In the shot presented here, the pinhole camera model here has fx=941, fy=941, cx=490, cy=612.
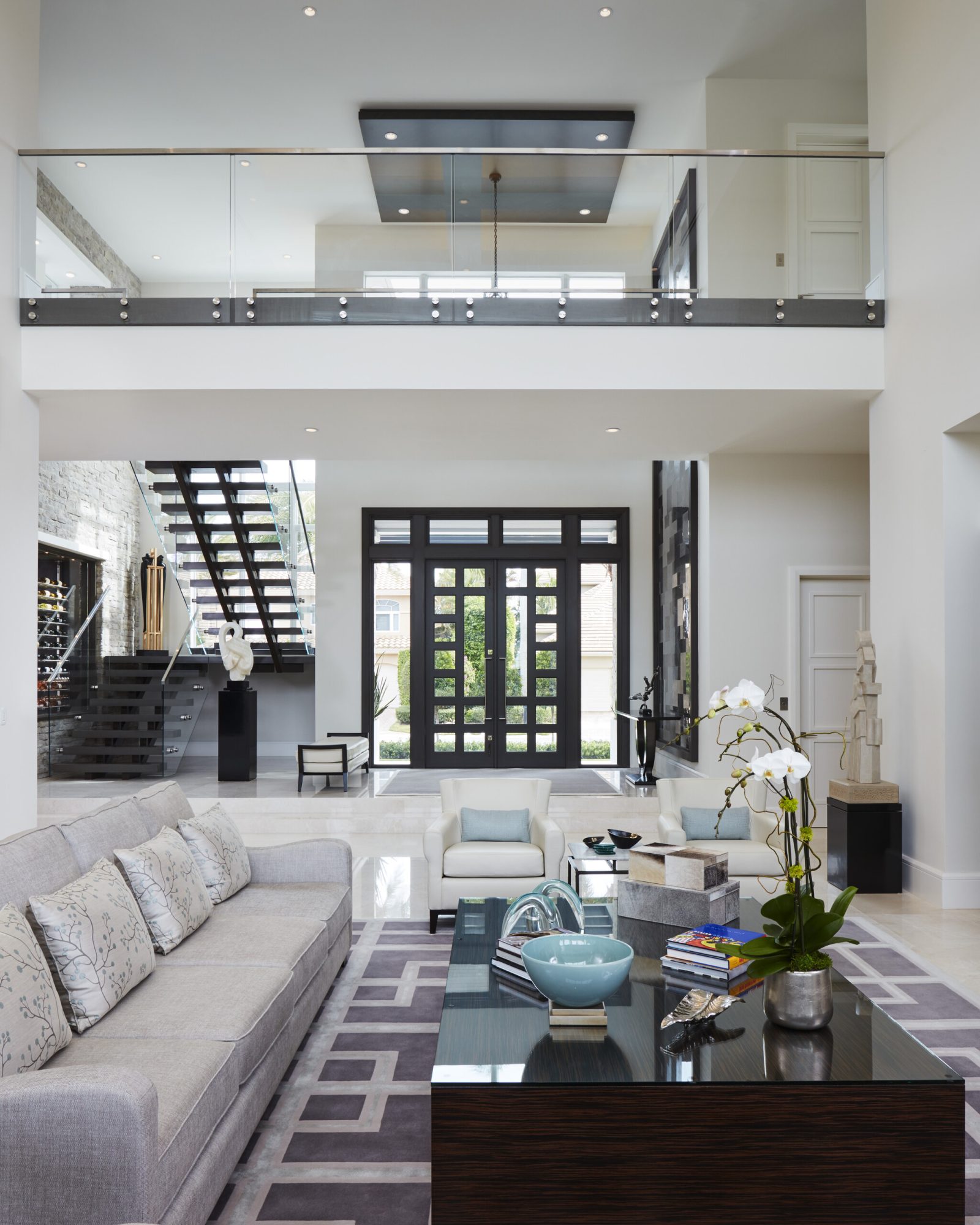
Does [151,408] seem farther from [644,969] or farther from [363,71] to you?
[644,969]

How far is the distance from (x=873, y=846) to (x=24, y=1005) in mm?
4907

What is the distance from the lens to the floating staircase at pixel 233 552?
966 centimetres

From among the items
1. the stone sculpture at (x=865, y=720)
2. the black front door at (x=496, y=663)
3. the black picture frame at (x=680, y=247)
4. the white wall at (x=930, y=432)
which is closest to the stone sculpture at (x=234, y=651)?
the black front door at (x=496, y=663)

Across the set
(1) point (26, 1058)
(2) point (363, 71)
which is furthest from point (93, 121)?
(1) point (26, 1058)

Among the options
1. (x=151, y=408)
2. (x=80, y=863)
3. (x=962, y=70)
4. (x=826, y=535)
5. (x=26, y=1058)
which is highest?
(x=962, y=70)

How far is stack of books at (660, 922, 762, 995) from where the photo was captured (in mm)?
2783

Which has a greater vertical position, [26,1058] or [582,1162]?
[26,1058]

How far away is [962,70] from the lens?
16.6 feet

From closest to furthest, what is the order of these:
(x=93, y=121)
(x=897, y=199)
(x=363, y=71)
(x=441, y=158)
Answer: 1. (x=897, y=199)
2. (x=441, y=158)
3. (x=363, y=71)
4. (x=93, y=121)

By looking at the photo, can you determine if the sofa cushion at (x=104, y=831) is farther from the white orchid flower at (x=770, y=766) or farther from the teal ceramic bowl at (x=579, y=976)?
the white orchid flower at (x=770, y=766)

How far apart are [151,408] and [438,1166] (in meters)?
5.66

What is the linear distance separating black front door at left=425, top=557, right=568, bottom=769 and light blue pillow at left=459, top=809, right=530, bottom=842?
15.7 ft

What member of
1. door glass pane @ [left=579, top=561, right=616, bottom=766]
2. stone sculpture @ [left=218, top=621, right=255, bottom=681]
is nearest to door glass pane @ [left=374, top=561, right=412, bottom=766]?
stone sculpture @ [left=218, top=621, right=255, bottom=681]

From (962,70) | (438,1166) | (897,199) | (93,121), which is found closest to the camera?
(438,1166)
